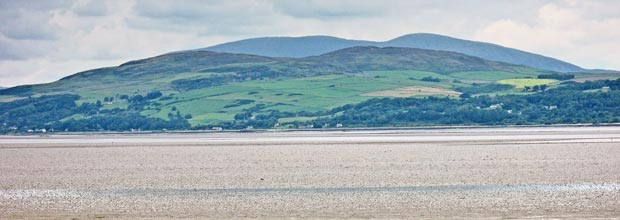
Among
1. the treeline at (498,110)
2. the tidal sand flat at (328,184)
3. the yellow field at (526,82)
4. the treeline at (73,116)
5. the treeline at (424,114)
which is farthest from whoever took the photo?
the yellow field at (526,82)

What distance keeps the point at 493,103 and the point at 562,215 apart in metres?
101

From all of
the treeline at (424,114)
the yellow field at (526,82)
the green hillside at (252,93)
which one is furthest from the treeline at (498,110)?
the yellow field at (526,82)

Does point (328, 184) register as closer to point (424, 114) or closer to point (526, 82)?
point (424, 114)

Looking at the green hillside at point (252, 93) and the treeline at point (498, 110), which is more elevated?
the green hillside at point (252, 93)

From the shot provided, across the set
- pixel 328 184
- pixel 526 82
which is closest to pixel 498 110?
→ pixel 526 82

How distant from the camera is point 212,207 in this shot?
31828mm

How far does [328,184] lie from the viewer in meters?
38.0

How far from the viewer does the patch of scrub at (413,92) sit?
143062 millimetres

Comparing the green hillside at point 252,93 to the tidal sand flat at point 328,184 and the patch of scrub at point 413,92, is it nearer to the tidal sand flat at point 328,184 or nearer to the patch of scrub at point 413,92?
the patch of scrub at point 413,92

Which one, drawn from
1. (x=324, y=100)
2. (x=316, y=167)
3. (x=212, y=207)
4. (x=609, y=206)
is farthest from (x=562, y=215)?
(x=324, y=100)

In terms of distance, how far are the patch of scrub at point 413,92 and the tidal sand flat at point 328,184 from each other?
81.9 meters

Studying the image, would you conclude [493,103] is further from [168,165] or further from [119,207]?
[119,207]

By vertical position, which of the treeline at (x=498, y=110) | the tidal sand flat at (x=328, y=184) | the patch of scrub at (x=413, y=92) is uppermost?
the patch of scrub at (x=413, y=92)

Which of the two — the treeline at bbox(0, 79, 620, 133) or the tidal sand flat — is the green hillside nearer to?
the treeline at bbox(0, 79, 620, 133)
